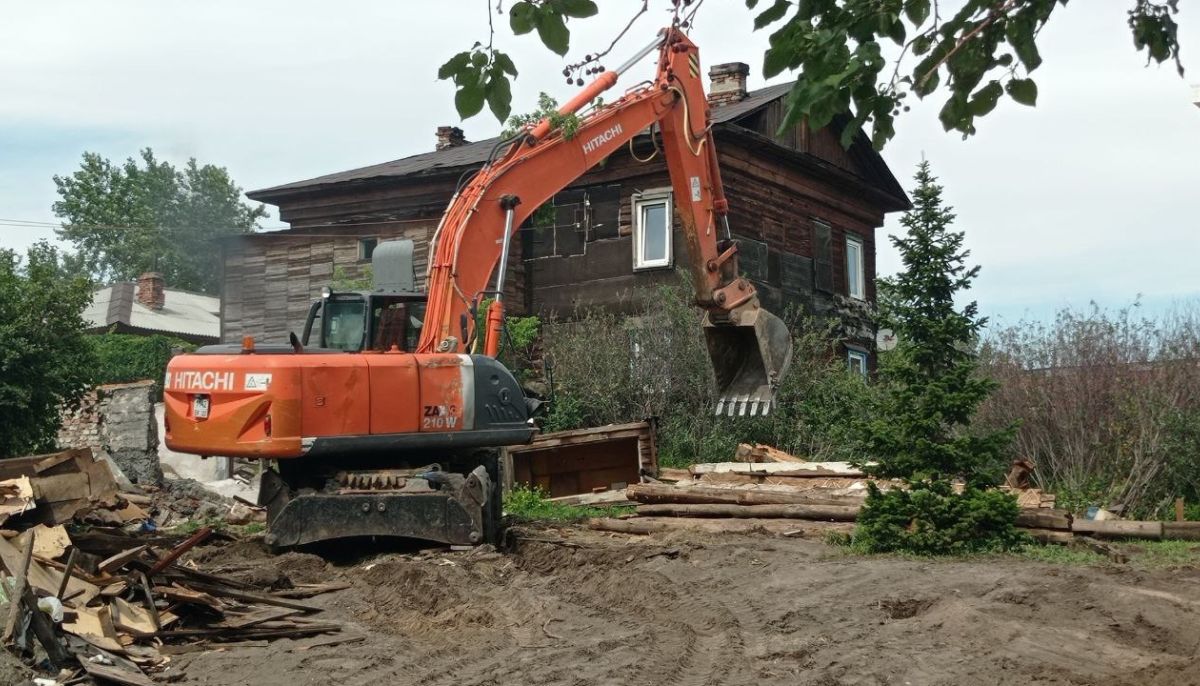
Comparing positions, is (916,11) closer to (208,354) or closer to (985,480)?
(985,480)

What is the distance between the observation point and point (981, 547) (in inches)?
475

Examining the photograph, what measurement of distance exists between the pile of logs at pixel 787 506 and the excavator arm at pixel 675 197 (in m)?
1.13

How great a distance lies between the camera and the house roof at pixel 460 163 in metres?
26.5

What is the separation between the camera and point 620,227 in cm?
2553

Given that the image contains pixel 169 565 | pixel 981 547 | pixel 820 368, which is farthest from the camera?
pixel 820 368

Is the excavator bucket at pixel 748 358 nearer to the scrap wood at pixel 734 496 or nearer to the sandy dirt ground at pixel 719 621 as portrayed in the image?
the scrap wood at pixel 734 496

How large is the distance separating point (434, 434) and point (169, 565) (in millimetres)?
3293

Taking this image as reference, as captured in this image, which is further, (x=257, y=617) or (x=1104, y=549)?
(x=1104, y=549)

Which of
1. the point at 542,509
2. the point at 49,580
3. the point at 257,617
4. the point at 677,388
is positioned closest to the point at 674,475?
the point at 542,509

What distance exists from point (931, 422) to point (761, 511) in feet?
10.7

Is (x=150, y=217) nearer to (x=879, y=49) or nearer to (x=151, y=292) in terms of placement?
(x=151, y=292)

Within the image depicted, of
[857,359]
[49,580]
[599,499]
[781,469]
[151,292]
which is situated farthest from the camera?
[151,292]

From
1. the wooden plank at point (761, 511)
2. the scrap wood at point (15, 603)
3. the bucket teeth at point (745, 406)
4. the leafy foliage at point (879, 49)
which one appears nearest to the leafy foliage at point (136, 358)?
the wooden plank at point (761, 511)

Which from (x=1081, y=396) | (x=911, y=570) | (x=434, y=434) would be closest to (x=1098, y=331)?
(x=1081, y=396)
